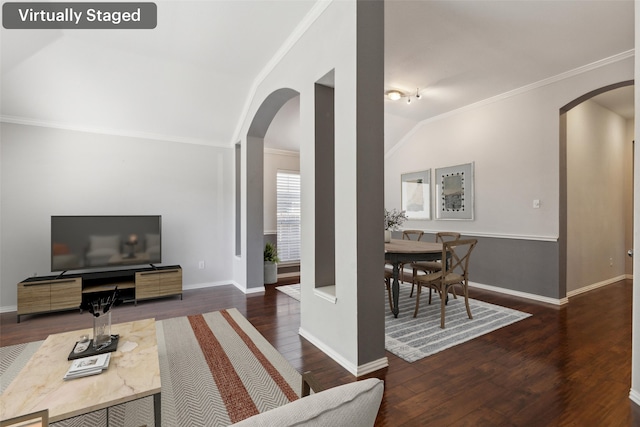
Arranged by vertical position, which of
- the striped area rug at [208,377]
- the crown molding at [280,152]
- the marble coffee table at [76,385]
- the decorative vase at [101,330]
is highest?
the crown molding at [280,152]

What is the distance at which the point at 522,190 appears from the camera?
4.38m

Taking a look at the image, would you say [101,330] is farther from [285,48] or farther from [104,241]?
[285,48]

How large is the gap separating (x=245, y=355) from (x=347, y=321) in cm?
97

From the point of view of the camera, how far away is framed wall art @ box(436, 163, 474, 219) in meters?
5.05

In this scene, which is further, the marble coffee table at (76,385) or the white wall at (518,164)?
the white wall at (518,164)

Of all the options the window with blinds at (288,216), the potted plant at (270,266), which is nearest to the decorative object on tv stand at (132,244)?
the potted plant at (270,266)

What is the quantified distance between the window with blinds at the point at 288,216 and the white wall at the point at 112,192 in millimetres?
1039

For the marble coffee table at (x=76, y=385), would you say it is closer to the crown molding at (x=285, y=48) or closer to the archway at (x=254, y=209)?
the archway at (x=254, y=209)

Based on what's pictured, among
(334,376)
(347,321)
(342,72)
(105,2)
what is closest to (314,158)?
(342,72)

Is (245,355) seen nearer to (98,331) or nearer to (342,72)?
(98,331)

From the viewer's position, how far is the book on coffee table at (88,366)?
1.59m

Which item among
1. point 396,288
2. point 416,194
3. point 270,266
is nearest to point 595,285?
point 416,194

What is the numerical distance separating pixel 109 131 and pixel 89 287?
221 centimetres

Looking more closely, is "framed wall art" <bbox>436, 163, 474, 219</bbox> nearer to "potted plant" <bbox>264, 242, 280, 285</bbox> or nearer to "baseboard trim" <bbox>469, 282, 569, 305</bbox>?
"baseboard trim" <bbox>469, 282, 569, 305</bbox>
